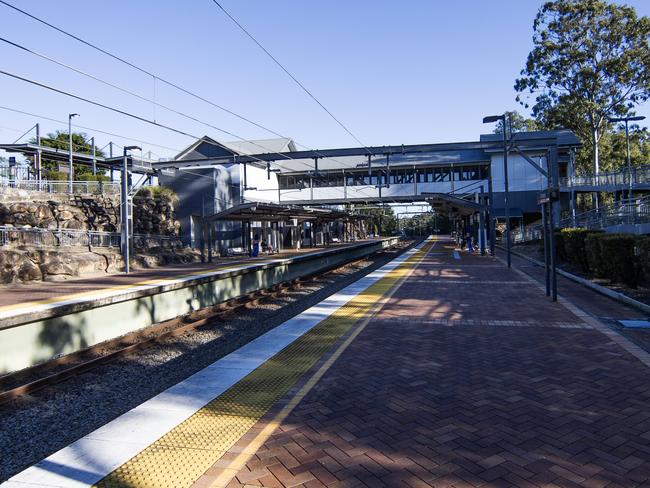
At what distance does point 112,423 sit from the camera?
5145 mm

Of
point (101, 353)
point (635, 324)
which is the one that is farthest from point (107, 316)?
point (635, 324)

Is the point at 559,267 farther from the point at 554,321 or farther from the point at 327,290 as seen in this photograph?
the point at 554,321

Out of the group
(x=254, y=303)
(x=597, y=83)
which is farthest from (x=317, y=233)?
(x=254, y=303)

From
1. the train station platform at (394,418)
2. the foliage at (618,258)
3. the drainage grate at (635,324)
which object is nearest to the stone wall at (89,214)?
the train station platform at (394,418)

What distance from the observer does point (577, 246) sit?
18.8 meters

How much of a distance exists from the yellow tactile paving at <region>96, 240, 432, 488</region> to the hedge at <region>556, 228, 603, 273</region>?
13349 mm

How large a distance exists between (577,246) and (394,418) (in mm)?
16605

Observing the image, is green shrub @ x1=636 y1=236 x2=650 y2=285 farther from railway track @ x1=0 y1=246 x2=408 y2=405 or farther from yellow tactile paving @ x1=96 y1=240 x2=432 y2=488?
railway track @ x1=0 y1=246 x2=408 y2=405

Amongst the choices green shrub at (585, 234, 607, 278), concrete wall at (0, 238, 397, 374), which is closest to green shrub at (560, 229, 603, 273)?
green shrub at (585, 234, 607, 278)

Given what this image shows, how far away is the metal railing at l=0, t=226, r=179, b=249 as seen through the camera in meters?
19.4

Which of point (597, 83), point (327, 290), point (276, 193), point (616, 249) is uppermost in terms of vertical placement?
point (597, 83)

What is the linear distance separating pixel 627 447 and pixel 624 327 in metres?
5.44

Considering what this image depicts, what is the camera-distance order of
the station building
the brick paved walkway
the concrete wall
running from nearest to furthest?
the brick paved walkway → the concrete wall → the station building

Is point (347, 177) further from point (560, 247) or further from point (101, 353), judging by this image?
point (101, 353)
